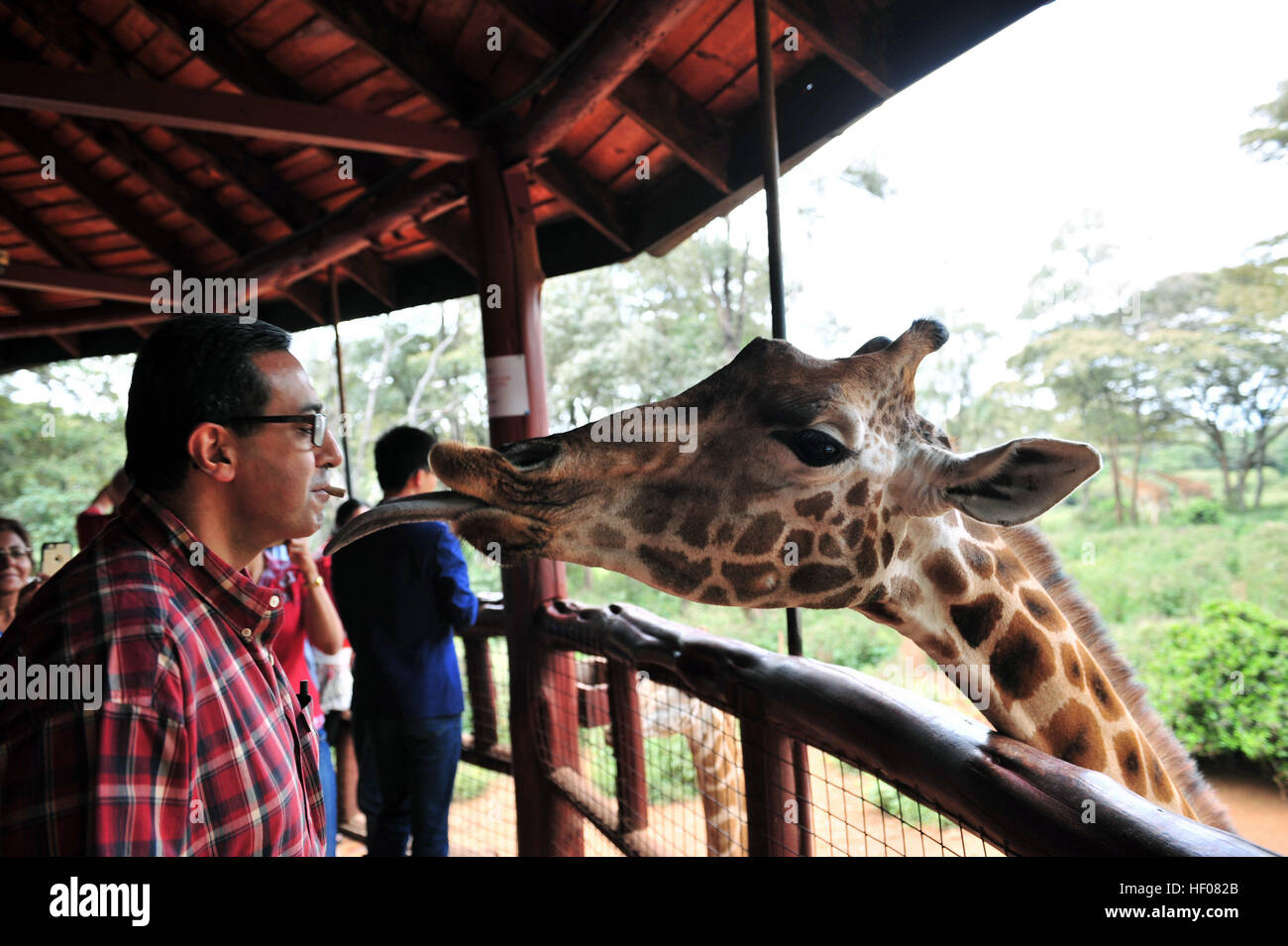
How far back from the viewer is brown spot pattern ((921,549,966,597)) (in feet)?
6.12

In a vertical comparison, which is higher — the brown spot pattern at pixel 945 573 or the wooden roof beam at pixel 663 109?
the wooden roof beam at pixel 663 109

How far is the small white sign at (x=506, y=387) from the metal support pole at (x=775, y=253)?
1826 mm

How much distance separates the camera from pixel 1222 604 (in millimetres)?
7559

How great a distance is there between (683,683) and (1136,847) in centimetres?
161

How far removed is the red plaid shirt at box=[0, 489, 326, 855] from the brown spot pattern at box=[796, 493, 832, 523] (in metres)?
1.08

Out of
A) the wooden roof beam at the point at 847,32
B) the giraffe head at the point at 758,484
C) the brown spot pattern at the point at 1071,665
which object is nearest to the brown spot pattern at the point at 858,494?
the giraffe head at the point at 758,484

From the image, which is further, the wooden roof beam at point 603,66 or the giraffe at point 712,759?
the giraffe at point 712,759

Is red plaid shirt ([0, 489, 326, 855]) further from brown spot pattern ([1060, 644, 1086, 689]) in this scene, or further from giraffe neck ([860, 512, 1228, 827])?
brown spot pattern ([1060, 644, 1086, 689])

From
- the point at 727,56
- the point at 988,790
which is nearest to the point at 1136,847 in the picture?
the point at 988,790

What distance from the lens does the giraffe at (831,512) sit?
1662 mm

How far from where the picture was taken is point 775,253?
2484 millimetres

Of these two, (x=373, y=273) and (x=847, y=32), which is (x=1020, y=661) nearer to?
(x=847, y=32)

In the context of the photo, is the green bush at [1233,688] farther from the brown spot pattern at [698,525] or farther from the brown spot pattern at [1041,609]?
the brown spot pattern at [698,525]
